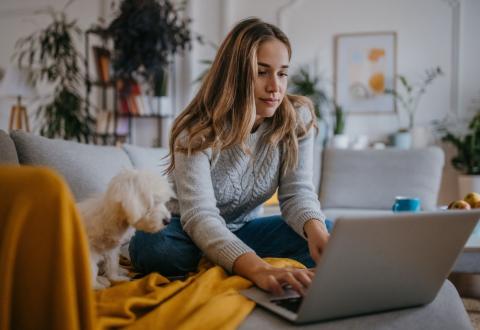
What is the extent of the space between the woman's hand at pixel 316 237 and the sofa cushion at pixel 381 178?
208 centimetres

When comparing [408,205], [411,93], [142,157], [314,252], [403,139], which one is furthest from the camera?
[411,93]

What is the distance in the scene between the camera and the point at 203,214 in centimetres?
120

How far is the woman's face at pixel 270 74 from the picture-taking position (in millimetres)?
1357

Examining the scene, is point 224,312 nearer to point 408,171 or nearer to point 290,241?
point 290,241

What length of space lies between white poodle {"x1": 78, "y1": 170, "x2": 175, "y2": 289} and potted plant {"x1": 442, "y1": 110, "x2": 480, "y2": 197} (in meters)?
3.49

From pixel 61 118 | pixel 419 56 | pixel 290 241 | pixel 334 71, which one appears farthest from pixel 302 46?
pixel 290 241

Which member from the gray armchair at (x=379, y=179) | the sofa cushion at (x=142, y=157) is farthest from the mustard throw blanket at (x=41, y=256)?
the gray armchair at (x=379, y=179)

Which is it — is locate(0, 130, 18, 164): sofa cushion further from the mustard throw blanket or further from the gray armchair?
the gray armchair

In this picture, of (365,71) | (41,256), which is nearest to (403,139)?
(365,71)

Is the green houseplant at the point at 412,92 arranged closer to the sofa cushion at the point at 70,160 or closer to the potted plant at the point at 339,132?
the potted plant at the point at 339,132

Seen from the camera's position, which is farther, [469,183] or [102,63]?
[102,63]

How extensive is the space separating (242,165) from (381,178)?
6.89ft

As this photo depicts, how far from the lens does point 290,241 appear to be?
1394mm

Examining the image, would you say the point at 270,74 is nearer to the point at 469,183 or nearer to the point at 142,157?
the point at 142,157
